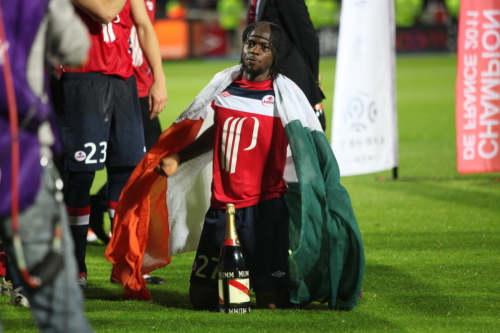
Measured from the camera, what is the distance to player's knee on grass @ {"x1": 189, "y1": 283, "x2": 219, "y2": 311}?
379 cm

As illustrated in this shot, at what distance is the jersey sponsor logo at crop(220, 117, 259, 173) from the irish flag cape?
0.17 m

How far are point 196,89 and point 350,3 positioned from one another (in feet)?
43.2

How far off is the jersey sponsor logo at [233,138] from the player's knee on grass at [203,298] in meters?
0.63

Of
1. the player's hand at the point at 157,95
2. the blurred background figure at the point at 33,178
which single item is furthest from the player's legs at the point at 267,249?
the blurred background figure at the point at 33,178

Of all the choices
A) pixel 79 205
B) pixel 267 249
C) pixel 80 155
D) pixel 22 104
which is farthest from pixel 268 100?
pixel 22 104

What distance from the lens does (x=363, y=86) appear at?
306 inches

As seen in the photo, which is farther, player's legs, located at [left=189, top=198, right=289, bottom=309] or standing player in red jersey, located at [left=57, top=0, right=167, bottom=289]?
standing player in red jersey, located at [left=57, top=0, right=167, bottom=289]

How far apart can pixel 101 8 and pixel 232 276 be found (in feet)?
4.78

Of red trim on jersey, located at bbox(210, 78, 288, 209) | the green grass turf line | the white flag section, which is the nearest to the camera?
the green grass turf line

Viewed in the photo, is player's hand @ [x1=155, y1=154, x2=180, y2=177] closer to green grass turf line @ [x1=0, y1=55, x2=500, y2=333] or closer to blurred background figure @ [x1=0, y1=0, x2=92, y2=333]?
green grass turf line @ [x1=0, y1=55, x2=500, y2=333]

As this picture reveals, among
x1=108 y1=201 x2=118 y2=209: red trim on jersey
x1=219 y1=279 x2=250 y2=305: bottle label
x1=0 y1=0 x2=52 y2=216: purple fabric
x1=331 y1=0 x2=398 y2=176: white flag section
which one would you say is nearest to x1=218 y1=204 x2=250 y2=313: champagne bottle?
x1=219 y1=279 x2=250 y2=305: bottle label

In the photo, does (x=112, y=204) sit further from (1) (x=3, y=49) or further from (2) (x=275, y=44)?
(1) (x=3, y=49)

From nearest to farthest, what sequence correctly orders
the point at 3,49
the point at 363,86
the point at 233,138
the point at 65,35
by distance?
the point at 3,49 < the point at 65,35 < the point at 233,138 < the point at 363,86

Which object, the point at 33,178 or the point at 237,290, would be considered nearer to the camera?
the point at 33,178
